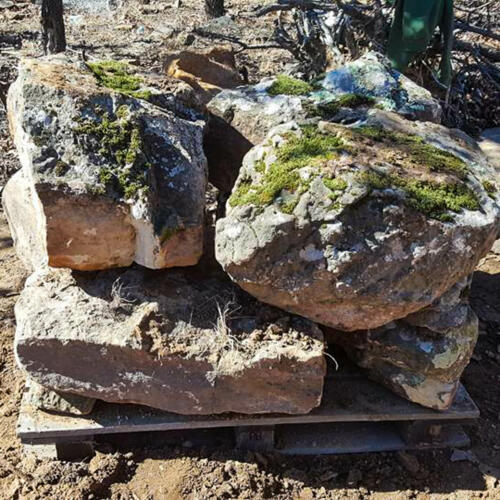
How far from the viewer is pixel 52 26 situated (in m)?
7.01

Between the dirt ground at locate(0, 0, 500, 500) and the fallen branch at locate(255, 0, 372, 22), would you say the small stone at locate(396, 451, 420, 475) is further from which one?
the fallen branch at locate(255, 0, 372, 22)

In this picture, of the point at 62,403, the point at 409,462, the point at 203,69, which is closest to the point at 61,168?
the point at 62,403

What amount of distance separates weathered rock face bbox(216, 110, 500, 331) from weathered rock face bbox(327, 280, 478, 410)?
0.61 ft

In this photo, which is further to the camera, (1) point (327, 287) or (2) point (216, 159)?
(2) point (216, 159)

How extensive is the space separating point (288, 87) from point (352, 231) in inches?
49.1

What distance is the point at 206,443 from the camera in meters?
3.09

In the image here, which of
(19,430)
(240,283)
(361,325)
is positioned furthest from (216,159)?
(19,430)

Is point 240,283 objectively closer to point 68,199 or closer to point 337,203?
point 337,203

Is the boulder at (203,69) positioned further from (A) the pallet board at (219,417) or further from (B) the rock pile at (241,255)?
(A) the pallet board at (219,417)

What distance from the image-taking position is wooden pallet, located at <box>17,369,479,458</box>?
2.88 m

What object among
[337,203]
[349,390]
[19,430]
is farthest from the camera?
[349,390]

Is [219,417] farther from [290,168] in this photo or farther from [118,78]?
[118,78]

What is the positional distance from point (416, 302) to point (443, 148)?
78 cm

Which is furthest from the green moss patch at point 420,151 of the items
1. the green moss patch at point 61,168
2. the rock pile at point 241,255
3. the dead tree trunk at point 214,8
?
the dead tree trunk at point 214,8
